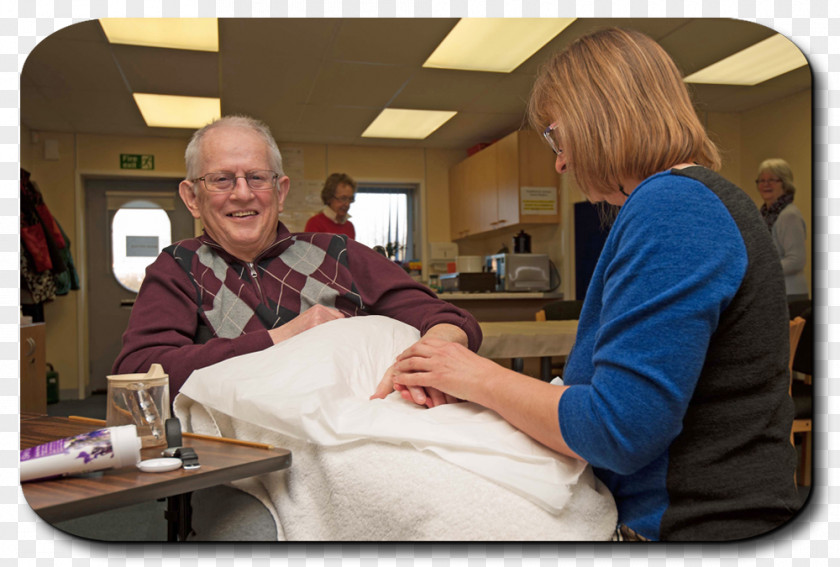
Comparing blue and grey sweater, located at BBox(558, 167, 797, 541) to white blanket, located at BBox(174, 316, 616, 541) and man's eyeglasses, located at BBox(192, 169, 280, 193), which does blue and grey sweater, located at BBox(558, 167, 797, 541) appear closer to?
white blanket, located at BBox(174, 316, 616, 541)

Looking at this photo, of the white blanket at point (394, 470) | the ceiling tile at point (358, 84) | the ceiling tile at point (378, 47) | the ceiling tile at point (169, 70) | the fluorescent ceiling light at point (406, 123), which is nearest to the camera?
the white blanket at point (394, 470)

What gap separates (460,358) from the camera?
0.70 m

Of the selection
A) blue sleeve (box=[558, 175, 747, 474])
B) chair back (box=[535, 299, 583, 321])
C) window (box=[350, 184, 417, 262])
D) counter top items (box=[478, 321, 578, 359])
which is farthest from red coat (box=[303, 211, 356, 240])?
blue sleeve (box=[558, 175, 747, 474])

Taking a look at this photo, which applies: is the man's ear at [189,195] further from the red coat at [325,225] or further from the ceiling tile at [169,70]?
the red coat at [325,225]

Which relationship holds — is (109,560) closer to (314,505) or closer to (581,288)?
(314,505)

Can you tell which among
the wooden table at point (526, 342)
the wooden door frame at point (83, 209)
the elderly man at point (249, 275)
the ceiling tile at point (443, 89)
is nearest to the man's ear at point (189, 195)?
the elderly man at point (249, 275)

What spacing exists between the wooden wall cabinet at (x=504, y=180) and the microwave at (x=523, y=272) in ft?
0.93

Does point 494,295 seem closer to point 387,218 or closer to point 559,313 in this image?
point 559,313

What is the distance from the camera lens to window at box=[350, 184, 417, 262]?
223 inches

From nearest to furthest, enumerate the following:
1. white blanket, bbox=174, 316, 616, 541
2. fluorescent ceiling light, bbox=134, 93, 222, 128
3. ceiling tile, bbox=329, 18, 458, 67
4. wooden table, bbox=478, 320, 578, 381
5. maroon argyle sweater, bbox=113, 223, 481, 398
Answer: white blanket, bbox=174, 316, 616, 541
maroon argyle sweater, bbox=113, 223, 481, 398
ceiling tile, bbox=329, 18, 458, 67
wooden table, bbox=478, 320, 578, 381
fluorescent ceiling light, bbox=134, 93, 222, 128

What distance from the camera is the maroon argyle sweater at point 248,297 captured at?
921 millimetres

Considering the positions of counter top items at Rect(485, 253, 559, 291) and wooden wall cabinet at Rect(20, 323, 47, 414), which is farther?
counter top items at Rect(485, 253, 559, 291)

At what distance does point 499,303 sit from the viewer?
406 centimetres

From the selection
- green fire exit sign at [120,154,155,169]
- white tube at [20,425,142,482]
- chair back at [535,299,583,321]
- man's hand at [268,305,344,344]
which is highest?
green fire exit sign at [120,154,155,169]
